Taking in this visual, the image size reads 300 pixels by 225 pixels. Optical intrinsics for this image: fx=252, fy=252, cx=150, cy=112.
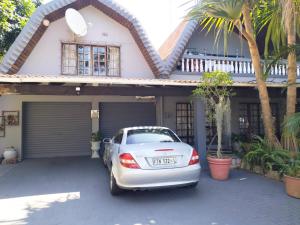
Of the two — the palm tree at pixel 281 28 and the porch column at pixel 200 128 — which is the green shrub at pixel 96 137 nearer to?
the porch column at pixel 200 128

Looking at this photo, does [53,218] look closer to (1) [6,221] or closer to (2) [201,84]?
(1) [6,221]

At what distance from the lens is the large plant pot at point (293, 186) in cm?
548

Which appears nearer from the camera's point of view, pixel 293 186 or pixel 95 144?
pixel 293 186

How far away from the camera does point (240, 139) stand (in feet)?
38.2

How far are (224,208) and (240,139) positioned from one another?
283 inches

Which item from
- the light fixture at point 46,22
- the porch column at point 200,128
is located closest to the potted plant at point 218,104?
the porch column at point 200,128

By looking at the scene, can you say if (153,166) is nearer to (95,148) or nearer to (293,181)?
(293,181)

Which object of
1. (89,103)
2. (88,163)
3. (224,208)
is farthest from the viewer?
(89,103)

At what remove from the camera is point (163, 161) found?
524 cm

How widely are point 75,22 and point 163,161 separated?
8.00m

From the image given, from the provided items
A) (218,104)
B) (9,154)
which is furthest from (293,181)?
(9,154)

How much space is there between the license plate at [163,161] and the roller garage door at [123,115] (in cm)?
757

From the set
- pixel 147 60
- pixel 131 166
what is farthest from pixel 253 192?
pixel 147 60

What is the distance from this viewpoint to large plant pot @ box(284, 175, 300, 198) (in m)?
5.48
